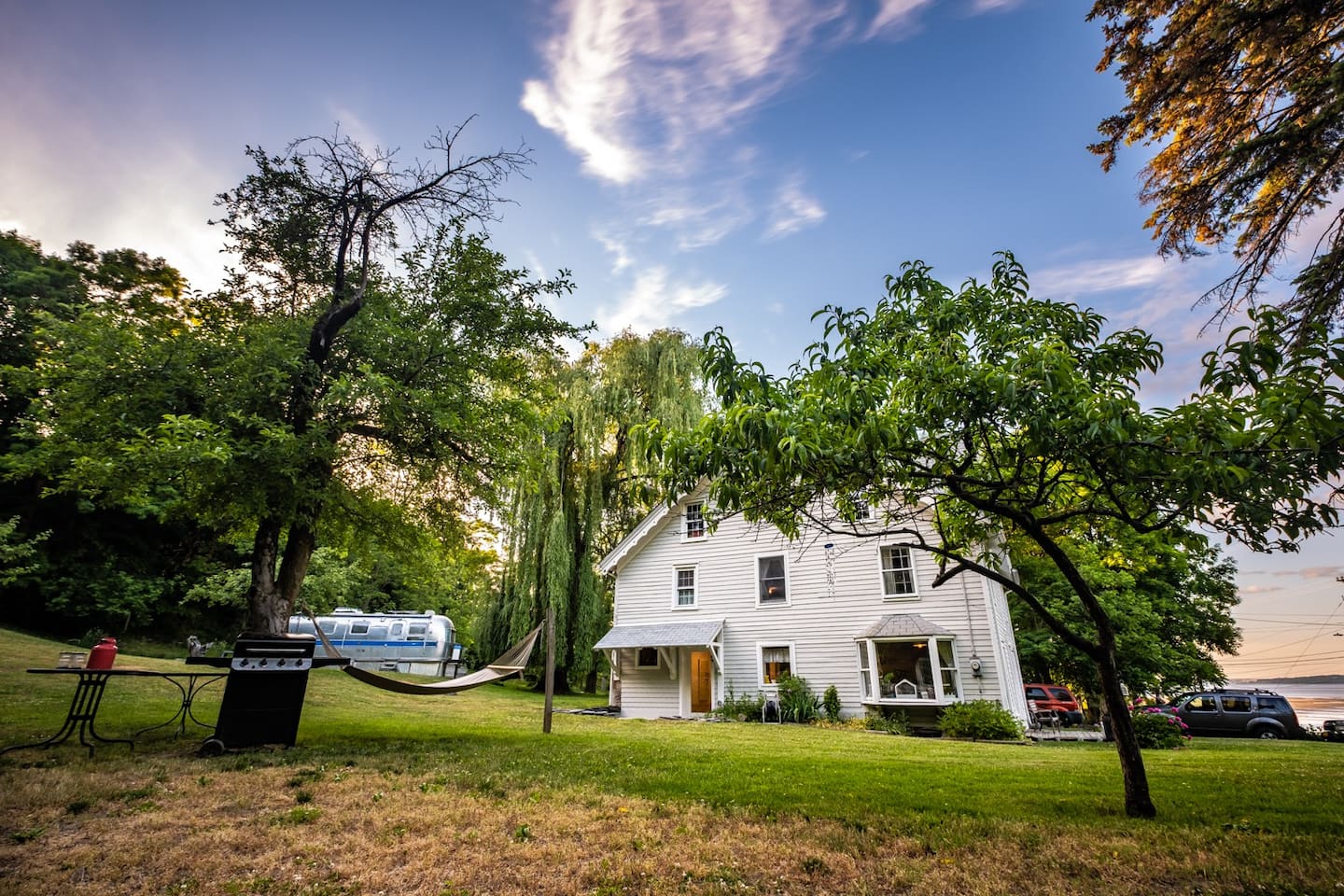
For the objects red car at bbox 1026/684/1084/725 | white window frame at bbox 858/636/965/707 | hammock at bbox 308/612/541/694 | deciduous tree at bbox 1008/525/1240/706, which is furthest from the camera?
deciduous tree at bbox 1008/525/1240/706

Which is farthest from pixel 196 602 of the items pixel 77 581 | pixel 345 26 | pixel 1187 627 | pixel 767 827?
pixel 1187 627

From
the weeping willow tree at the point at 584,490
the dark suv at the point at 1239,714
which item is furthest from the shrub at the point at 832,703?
the dark suv at the point at 1239,714

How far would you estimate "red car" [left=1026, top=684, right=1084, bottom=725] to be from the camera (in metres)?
16.9

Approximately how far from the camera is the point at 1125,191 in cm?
620

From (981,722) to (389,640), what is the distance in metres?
19.1

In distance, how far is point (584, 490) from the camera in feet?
61.4

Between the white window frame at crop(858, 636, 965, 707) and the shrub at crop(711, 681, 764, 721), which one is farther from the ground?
the white window frame at crop(858, 636, 965, 707)

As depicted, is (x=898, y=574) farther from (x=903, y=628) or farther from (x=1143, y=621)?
(x=1143, y=621)

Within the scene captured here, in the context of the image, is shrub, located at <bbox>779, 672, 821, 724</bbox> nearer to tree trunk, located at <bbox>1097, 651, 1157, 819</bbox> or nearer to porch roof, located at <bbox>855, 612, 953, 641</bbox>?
porch roof, located at <bbox>855, 612, 953, 641</bbox>

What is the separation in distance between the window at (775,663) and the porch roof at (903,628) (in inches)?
78.4

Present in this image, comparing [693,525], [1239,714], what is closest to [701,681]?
[693,525]

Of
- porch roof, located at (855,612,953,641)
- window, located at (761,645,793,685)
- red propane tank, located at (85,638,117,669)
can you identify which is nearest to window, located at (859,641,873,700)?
porch roof, located at (855,612,953,641)

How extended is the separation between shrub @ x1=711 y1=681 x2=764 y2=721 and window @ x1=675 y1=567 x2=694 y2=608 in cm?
267

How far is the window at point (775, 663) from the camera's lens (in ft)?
47.9
